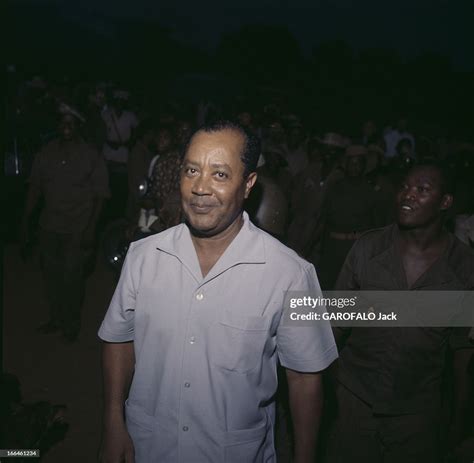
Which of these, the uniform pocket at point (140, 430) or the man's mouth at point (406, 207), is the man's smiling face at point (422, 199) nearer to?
the man's mouth at point (406, 207)

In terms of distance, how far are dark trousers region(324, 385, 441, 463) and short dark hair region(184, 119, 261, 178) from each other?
5.38 ft

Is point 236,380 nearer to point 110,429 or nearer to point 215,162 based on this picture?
point 110,429

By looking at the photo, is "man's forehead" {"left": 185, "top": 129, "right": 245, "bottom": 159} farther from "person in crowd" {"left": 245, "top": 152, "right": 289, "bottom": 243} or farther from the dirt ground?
the dirt ground

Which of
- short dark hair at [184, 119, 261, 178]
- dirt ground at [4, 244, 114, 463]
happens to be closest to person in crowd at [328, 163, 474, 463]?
short dark hair at [184, 119, 261, 178]

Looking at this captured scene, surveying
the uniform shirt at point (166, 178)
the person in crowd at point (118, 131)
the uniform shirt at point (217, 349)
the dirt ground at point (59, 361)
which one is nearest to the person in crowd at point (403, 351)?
the uniform shirt at point (217, 349)

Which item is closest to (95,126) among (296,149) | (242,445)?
(296,149)

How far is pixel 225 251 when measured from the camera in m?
2.27

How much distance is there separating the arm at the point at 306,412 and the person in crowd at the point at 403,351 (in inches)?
35.1

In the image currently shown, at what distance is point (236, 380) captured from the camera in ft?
7.05

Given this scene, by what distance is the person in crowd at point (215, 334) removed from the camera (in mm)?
2156

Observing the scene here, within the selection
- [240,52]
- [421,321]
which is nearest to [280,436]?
[421,321]

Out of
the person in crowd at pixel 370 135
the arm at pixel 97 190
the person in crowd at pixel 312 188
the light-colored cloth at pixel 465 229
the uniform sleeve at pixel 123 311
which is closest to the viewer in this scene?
the uniform sleeve at pixel 123 311
